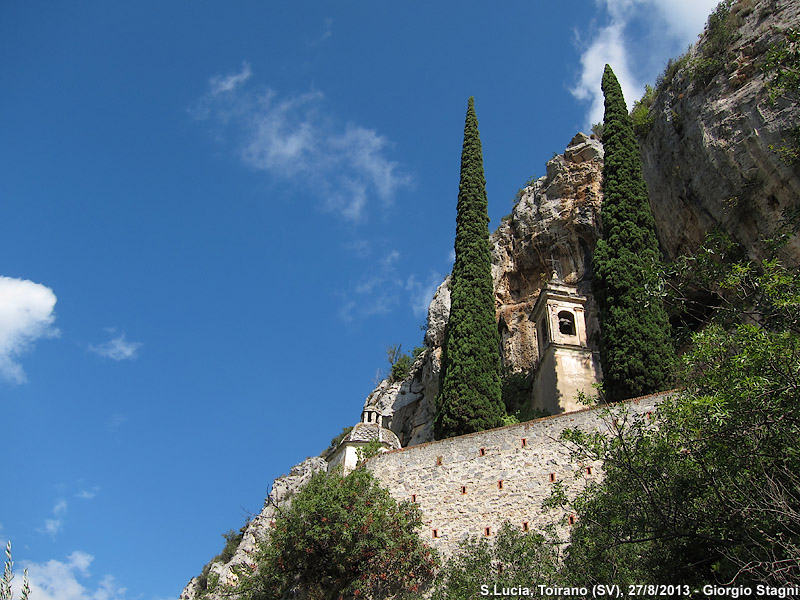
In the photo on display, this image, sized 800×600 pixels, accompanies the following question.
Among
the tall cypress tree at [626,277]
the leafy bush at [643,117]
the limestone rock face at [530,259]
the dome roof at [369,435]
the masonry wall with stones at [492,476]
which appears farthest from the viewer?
the limestone rock face at [530,259]

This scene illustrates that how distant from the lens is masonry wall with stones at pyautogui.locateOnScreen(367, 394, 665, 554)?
17.8 metres

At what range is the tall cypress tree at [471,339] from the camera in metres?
23.4

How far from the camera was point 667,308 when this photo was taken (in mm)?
25141

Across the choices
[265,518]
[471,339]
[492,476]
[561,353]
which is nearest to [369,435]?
[471,339]

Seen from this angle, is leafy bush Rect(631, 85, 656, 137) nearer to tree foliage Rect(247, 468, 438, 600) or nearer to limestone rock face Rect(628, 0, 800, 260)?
limestone rock face Rect(628, 0, 800, 260)

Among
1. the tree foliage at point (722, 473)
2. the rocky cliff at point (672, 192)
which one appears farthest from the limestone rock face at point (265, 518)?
the tree foliage at point (722, 473)

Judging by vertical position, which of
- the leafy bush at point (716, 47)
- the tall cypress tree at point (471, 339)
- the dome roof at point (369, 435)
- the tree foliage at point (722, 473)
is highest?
the leafy bush at point (716, 47)

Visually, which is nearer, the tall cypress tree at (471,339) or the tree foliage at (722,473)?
the tree foliage at (722,473)

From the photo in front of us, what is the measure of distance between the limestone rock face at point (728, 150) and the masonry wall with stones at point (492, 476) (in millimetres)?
7642

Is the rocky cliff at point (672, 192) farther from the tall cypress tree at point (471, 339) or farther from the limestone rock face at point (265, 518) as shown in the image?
the tall cypress tree at point (471, 339)

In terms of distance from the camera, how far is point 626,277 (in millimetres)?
23281

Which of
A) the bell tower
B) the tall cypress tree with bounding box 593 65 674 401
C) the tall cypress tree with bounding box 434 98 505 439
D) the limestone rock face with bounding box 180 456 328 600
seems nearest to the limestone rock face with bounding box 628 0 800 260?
the tall cypress tree with bounding box 593 65 674 401

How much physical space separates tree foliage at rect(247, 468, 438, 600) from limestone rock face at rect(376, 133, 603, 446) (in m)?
15.3

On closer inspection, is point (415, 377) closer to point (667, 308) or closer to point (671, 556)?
point (667, 308)
